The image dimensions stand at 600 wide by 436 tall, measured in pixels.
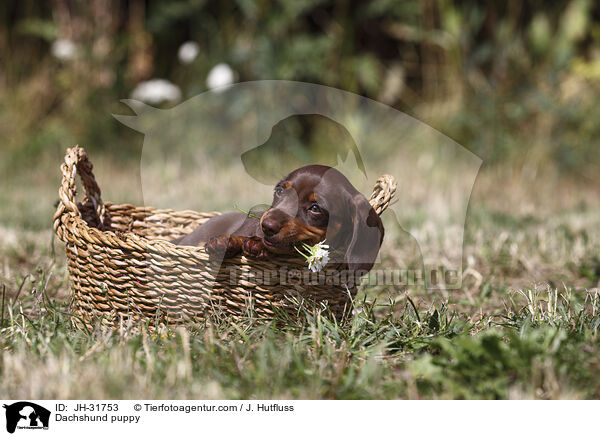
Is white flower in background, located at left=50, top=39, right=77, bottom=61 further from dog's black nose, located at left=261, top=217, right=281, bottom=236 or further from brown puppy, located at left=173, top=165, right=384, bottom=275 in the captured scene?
dog's black nose, located at left=261, top=217, right=281, bottom=236

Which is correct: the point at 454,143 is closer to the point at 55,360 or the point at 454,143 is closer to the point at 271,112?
the point at 271,112

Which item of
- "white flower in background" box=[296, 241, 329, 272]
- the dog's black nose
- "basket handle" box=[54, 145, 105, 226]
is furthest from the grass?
"basket handle" box=[54, 145, 105, 226]

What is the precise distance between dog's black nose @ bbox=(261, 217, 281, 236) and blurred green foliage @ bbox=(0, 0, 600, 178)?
435cm

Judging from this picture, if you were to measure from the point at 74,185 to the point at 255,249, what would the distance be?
917mm

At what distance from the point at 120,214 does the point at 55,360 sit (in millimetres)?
1418

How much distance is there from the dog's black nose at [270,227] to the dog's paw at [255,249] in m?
0.05

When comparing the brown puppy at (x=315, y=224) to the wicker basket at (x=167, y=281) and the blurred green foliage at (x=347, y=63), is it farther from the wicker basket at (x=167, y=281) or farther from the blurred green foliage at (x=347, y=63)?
the blurred green foliage at (x=347, y=63)

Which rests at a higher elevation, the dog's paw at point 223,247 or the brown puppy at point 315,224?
the brown puppy at point 315,224

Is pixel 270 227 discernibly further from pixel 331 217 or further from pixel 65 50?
pixel 65 50

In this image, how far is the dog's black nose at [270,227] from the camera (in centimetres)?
212

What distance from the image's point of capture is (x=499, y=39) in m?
6.55

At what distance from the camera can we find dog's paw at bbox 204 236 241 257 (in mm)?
2135
